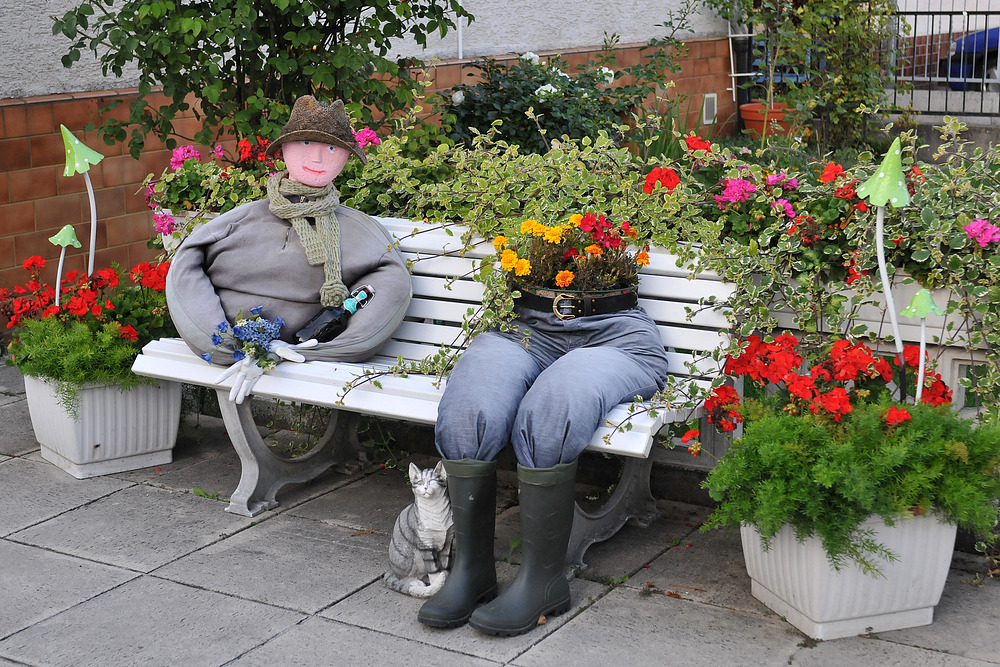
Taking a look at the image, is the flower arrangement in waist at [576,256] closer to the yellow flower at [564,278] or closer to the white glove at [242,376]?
the yellow flower at [564,278]

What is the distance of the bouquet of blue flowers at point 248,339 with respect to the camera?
3506mm

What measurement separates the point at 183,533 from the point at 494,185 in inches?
57.4

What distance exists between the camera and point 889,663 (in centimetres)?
271

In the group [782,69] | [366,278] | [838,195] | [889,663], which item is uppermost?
[782,69]

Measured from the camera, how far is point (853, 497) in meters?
2.63

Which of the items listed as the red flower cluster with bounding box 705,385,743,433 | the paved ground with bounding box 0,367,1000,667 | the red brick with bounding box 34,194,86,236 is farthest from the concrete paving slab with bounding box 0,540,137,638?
the red brick with bounding box 34,194,86,236

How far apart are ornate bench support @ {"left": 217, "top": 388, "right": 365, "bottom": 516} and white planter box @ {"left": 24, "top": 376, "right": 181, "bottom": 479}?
451 millimetres

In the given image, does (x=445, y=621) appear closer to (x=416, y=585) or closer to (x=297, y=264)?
(x=416, y=585)

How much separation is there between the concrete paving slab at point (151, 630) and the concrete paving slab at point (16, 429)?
135 centimetres

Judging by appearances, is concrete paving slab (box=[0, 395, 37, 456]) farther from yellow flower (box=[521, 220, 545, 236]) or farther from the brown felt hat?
yellow flower (box=[521, 220, 545, 236])

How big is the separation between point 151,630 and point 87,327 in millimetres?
1367

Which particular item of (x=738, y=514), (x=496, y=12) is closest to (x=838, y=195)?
(x=738, y=514)

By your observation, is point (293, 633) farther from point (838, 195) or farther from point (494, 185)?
point (838, 195)

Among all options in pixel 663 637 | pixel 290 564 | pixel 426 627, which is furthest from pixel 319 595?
pixel 663 637
